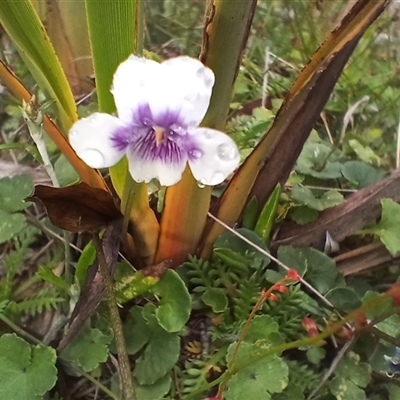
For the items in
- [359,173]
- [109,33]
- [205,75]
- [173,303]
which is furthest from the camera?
[359,173]

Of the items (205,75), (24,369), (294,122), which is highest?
(205,75)

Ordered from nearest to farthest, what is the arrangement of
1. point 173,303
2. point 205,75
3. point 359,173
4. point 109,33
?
point 205,75 → point 109,33 → point 173,303 → point 359,173

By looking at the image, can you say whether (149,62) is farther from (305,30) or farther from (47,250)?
(305,30)

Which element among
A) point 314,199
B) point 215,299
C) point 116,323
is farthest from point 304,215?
point 116,323

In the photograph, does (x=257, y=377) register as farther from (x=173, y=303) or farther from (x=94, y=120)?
(x=94, y=120)

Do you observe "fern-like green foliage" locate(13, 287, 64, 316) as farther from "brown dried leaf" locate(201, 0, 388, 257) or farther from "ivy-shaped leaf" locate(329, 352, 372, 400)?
"ivy-shaped leaf" locate(329, 352, 372, 400)

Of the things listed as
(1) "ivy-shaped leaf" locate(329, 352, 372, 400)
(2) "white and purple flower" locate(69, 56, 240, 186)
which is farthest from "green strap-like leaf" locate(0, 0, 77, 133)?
(1) "ivy-shaped leaf" locate(329, 352, 372, 400)

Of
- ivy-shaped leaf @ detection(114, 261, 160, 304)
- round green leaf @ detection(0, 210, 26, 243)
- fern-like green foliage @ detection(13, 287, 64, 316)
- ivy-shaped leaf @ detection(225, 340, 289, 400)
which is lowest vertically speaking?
fern-like green foliage @ detection(13, 287, 64, 316)

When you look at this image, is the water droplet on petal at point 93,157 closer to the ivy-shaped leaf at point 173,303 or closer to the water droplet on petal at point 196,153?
the water droplet on petal at point 196,153
